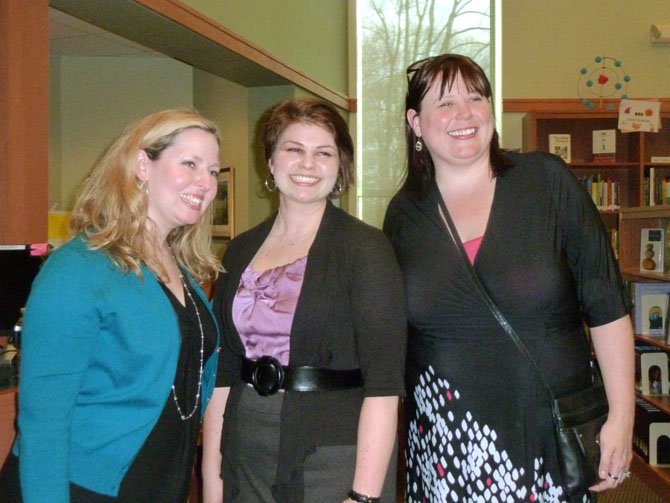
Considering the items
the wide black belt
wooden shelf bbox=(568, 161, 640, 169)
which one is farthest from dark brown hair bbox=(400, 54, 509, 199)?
wooden shelf bbox=(568, 161, 640, 169)

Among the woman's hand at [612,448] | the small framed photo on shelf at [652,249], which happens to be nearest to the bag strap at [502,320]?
the woman's hand at [612,448]

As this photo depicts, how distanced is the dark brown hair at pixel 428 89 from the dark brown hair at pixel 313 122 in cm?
19

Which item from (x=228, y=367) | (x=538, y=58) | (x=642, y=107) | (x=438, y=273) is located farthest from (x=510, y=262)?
(x=538, y=58)

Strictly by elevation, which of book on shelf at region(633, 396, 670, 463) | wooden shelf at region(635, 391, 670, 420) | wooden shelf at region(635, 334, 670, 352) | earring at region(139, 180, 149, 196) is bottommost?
book on shelf at region(633, 396, 670, 463)

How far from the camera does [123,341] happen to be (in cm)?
133

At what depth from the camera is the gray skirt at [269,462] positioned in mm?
1541

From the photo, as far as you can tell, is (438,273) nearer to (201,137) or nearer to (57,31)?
(201,137)

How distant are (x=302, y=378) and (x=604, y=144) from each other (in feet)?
19.1

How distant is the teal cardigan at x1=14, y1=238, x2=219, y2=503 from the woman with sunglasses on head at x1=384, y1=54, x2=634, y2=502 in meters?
0.65

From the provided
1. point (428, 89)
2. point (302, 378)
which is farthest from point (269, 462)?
point (428, 89)

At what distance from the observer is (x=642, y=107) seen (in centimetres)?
616

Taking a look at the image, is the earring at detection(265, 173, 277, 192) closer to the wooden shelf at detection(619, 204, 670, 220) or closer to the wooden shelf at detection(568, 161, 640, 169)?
the wooden shelf at detection(619, 204, 670, 220)

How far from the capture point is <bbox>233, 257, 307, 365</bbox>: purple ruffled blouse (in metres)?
1.58

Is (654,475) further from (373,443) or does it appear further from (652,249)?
(373,443)
